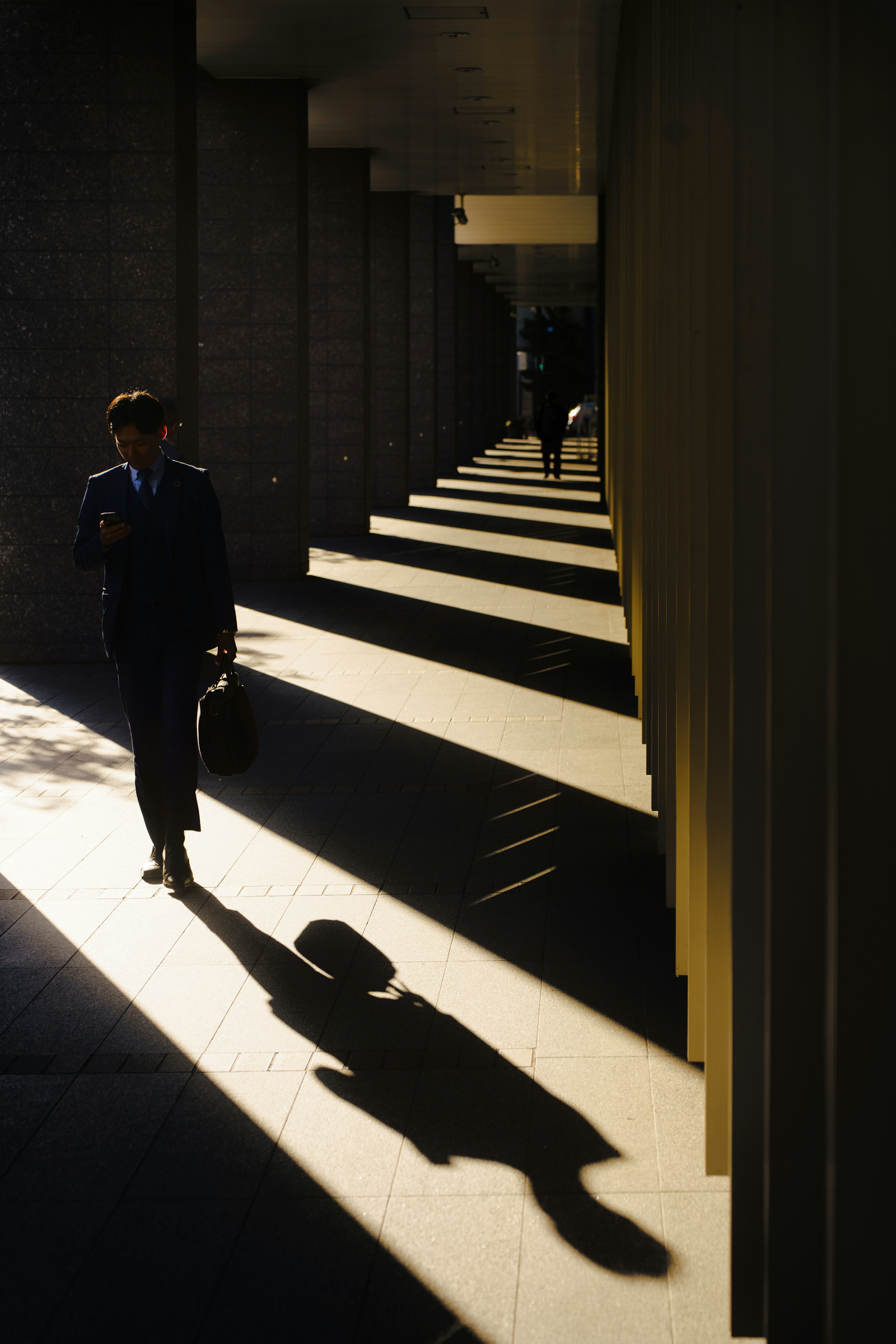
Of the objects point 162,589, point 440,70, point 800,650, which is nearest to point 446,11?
point 440,70

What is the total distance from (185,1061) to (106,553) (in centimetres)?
209

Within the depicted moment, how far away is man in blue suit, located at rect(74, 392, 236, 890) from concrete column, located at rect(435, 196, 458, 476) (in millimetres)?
23838

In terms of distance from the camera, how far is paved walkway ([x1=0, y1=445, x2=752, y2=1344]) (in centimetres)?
301

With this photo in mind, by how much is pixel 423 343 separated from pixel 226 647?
2414cm

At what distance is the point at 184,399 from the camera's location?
1094 centimetres

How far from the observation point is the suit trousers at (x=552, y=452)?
33.0 meters

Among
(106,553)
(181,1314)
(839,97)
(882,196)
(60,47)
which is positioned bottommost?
(181,1314)

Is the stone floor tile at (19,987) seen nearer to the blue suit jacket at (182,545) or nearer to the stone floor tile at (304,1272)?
the blue suit jacket at (182,545)

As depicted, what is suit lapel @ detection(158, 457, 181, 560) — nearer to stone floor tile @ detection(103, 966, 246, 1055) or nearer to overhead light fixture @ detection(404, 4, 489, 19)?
stone floor tile @ detection(103, 966, 246, 1055)

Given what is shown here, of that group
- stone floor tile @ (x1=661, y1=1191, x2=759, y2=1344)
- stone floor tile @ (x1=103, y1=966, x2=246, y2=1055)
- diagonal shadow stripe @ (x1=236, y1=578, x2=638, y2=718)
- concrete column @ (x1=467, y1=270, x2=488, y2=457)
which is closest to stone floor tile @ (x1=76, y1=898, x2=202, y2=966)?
stone floor tile @ (x1=103, y1=966, x2=246, y2=1055)

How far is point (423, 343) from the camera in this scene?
28.9 meters

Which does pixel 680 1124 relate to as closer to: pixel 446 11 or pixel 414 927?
pixel 414 927

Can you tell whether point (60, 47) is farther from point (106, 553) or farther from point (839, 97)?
point (839, 97)

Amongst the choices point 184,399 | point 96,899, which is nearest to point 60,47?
point 184,399
